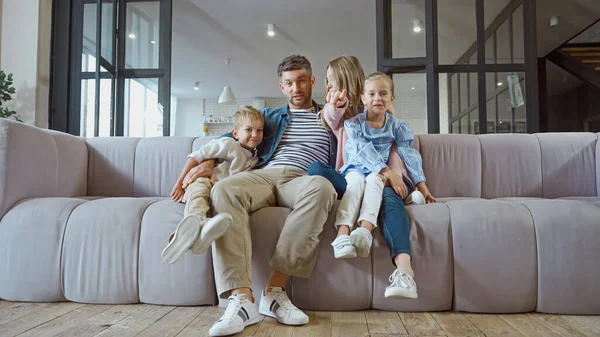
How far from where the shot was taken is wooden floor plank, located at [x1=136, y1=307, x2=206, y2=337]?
1202mm

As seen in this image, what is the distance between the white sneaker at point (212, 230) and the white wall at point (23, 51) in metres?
2.99

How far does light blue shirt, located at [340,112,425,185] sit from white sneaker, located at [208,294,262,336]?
2.21 feet

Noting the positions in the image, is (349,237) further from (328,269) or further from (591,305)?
(591,305)

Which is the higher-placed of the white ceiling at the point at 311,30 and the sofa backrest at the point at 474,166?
the white ceiling at the point at 311,30

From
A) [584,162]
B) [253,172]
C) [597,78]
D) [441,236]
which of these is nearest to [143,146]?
[253,172]

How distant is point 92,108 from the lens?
365cm

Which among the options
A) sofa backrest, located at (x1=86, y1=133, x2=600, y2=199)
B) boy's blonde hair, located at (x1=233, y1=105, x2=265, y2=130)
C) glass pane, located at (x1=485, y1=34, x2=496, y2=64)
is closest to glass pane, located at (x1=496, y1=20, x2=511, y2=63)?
glass pane, located at (x1=485, y1=34, x2=496, y2=64)

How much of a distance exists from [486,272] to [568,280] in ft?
0.85

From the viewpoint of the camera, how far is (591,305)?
4.50ft

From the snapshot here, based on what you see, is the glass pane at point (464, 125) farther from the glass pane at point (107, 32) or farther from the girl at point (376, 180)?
the glass pane at point (107, 32)

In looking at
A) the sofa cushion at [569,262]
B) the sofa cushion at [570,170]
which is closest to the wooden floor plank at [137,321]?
the sofa cushion at [569,262]

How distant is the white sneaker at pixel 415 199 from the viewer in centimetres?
158

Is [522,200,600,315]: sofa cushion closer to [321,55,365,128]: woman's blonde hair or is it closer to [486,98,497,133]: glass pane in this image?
[321,55,365,128]: woman's blonde hair

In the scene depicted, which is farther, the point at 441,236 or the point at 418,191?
the point at 418,191
